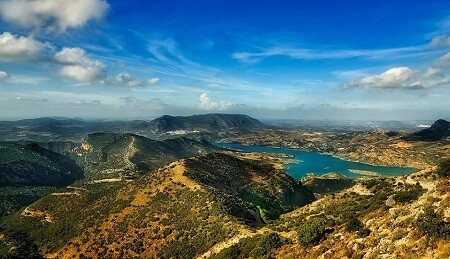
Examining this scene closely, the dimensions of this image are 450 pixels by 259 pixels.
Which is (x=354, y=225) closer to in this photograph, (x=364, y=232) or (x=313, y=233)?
(x=364, y=232)

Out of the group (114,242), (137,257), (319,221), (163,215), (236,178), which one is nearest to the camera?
(319,221)

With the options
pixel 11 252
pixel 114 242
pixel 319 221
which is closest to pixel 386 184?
pixel 319 221

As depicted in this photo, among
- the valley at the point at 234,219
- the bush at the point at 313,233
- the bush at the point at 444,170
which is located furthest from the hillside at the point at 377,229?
the bush at the point at 444,170

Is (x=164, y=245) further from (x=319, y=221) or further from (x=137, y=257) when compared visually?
(x=319, y=221)

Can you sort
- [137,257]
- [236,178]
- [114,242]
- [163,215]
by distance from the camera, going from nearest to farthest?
[137,257] → [114,242] → [163,215] → [236,178]

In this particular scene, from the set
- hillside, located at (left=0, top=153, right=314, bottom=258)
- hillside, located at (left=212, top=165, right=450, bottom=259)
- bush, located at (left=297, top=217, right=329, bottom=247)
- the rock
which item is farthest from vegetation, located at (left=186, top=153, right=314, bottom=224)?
the rock
